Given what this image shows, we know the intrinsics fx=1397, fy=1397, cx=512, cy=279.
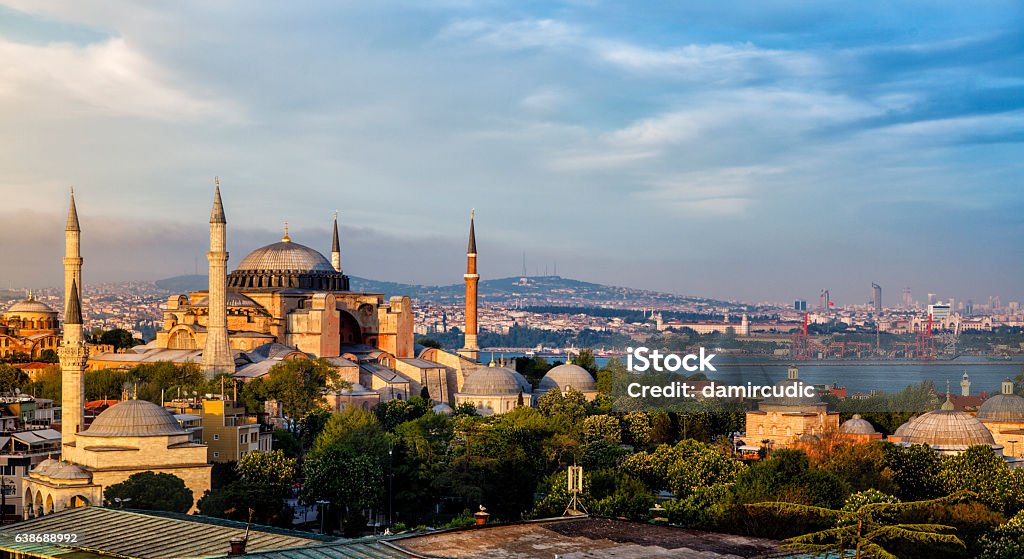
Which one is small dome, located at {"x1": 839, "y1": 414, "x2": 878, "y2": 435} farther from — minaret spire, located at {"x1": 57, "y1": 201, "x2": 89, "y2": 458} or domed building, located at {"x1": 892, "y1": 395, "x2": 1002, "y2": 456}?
minaret spire, located at {"x1": 57, "y1": 201, "x2": 89, "y2": 458}

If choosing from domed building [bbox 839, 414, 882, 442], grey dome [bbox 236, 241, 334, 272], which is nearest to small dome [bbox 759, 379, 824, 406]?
domed building [bbox 839, 414, 882, 442]

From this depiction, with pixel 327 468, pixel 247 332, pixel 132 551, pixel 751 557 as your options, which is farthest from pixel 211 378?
pixel 751 557

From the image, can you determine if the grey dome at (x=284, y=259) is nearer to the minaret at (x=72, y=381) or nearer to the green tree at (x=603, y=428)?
the green tree at (x=603, y=428)

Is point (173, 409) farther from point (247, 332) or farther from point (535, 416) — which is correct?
point (247, 332)

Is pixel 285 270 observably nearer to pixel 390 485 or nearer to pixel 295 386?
pixel 295 386

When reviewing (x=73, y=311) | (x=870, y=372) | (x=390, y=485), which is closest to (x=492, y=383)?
(x=870, y=372)
